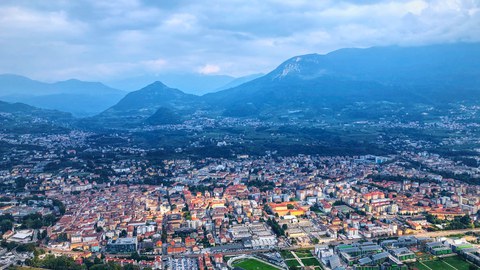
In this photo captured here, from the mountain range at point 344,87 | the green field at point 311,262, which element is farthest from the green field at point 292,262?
the mountain range at point 344,87

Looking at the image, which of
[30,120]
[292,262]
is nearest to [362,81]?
[30,120]

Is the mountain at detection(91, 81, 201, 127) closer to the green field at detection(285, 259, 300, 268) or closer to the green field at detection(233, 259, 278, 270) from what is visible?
the green field at detection(233, 259, 278, 270)

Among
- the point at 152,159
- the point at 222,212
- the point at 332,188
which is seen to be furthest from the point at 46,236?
the point at 152,159

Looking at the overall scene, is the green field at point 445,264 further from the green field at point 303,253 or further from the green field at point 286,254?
the green field at point 286,254

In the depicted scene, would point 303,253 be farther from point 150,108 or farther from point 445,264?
point 150,108

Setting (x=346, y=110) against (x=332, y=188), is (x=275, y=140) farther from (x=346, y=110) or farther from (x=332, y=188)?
(x=346, y=110)

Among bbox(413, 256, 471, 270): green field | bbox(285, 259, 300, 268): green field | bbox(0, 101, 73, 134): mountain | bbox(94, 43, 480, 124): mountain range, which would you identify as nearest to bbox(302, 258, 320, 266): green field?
bbox(285, 259, 300, 268): green field
